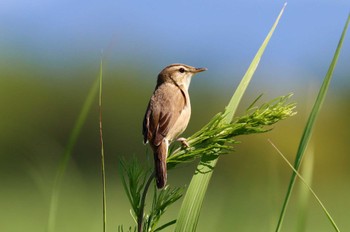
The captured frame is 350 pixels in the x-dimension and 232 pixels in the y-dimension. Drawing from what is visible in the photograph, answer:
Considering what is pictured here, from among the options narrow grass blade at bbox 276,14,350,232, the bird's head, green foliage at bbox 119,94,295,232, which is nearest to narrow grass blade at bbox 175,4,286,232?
green foliage at bbox 119,94,295,232

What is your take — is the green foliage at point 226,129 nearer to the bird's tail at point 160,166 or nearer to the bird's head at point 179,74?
the bird's tail at point 160,166

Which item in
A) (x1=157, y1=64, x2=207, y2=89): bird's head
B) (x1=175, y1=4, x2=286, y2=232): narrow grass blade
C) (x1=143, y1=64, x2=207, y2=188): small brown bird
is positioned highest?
(x1=157, y1=64, x2=207, y2=89): bird's head

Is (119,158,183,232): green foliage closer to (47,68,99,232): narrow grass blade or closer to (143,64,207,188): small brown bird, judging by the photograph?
(143,64,207,188): small brown bird

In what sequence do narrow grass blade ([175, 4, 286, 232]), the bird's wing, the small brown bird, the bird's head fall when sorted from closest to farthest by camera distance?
narrow grass blade ([175, 4, 286, 232]) → the small brown bird → the bird's wing → the bird's head

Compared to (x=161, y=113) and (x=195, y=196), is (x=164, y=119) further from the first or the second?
(x=195, y=196)

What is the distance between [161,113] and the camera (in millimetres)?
2367

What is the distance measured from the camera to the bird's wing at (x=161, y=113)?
224 cm

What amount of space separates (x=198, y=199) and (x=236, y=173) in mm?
18949

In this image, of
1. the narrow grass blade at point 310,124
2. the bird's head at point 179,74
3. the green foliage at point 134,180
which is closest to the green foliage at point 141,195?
the green foliage at point 134,180

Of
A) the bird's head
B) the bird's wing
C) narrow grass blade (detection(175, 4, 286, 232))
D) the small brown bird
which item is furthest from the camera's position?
the bird's head

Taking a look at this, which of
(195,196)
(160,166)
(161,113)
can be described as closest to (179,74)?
(161,113)

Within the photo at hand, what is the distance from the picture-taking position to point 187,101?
252 centimetres

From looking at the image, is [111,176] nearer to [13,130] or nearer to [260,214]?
[13,130]

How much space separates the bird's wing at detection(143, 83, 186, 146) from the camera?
224 cm
